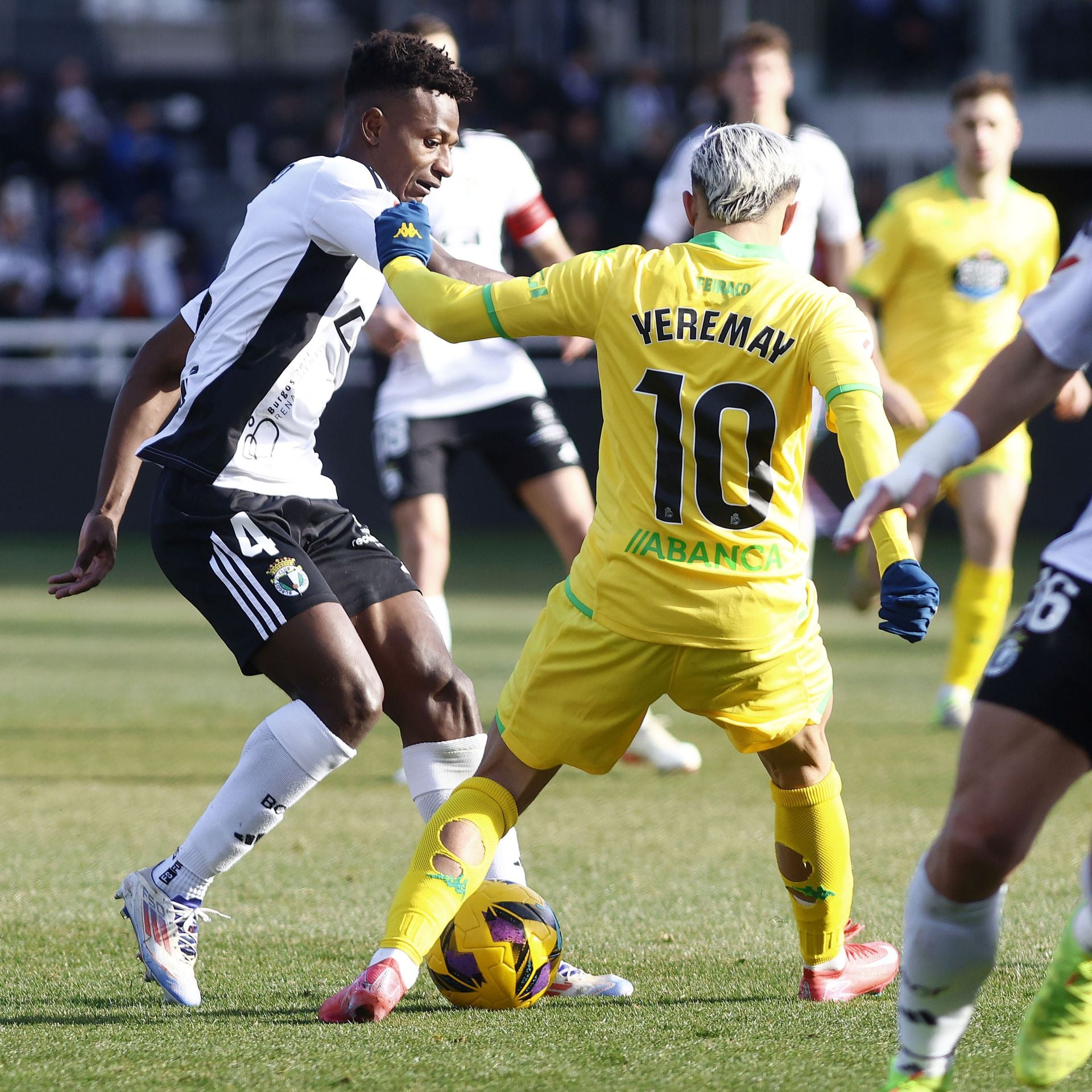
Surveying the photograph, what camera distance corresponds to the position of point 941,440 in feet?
8.52

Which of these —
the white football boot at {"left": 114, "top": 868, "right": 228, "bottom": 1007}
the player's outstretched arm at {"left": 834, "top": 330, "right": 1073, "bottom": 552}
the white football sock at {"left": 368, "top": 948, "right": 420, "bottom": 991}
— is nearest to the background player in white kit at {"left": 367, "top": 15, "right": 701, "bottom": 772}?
the white football boot at {"left": 114, "top": 868, "right": 228, "bottom": 1007}

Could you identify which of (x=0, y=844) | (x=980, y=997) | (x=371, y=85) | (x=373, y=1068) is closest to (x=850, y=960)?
(x=980, y=997)

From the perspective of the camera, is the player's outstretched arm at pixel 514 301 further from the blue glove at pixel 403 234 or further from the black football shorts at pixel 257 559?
the black football shorts at pixel 257 559

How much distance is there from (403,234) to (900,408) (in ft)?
11.8

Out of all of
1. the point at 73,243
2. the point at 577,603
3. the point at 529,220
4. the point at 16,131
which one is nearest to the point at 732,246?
the point at 577,603

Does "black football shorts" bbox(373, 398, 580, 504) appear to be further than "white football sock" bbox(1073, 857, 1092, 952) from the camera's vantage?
Yes

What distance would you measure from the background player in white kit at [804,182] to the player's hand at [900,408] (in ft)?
1.63

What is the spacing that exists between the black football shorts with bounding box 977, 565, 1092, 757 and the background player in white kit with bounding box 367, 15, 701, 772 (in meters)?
3.70

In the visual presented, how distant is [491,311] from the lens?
3.40 m

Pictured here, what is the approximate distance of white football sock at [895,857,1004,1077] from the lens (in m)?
2.79

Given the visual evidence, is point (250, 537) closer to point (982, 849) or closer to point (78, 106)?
point (982, 849)

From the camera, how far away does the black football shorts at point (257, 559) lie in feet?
12.4

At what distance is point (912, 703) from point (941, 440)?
574 cm

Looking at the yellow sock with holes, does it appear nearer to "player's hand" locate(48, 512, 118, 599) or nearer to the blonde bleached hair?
the blonde bleached hair
